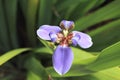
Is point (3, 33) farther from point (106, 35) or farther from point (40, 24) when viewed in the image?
point (106, 35)

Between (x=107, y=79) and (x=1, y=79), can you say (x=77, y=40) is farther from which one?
(x=1, y=79)

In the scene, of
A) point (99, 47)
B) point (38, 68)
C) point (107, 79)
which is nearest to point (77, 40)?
point (107, 79)

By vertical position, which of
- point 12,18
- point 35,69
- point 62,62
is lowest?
point 35,69

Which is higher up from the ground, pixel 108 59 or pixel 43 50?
pixel 108 59

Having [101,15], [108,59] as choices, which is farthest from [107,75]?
[101,15]

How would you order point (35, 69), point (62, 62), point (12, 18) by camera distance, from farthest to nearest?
point (12, 18)
point (35, 69)
point (62, 62)

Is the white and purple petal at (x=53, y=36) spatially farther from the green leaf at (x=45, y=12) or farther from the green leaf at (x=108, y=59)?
the green leaf at (x=45, y=12)

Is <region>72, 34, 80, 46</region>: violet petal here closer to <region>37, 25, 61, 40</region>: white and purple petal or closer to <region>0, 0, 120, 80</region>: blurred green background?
<region>37, 25, 61, 40</region>: white and purple petal

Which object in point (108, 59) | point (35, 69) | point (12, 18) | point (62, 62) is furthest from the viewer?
point (12, 18)
